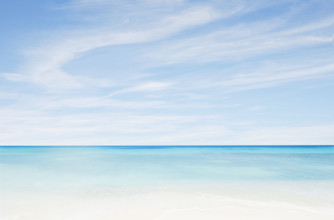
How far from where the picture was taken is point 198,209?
5.06 m

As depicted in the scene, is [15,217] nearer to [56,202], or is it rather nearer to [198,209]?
[56,202]

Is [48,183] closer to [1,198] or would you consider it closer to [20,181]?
[20,181]

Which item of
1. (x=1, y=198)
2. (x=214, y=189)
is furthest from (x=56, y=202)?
(x=214, y=189)

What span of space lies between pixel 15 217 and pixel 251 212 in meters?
4.24

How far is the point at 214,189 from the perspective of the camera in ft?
23.5

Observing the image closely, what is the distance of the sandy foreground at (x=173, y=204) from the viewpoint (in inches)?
186

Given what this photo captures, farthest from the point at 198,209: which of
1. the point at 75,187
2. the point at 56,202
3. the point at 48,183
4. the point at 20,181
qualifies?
the point at 20,181

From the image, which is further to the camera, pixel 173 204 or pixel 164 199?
pixel 164 199

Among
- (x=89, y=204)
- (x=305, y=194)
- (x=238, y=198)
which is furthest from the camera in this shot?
(x=305, y=194)

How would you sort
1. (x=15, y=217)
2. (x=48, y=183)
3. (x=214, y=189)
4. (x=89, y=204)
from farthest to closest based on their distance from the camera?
(x=48, y=183)
(x=214, y=189)
(x=89, y=204)
(x=15, y=217)

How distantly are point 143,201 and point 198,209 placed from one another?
1273 mm

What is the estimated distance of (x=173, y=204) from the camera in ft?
17.8

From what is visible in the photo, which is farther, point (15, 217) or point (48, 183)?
point (48, 183)

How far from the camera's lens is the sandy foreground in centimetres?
473
